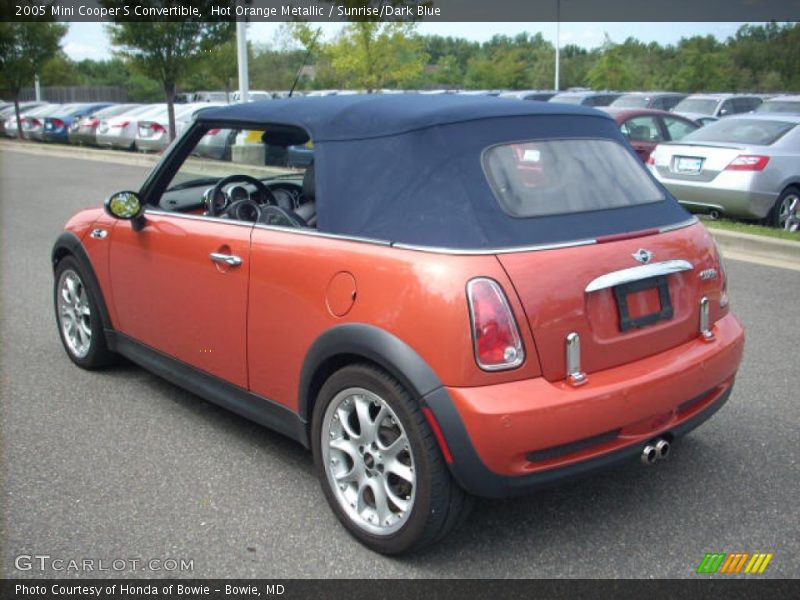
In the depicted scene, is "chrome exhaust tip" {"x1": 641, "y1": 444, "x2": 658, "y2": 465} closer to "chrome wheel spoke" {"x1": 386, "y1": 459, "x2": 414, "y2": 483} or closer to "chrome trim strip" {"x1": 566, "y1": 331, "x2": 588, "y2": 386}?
"chrome trim strip" {"x1": 566, "y1": 331, "x2": 588, "y2": 386}

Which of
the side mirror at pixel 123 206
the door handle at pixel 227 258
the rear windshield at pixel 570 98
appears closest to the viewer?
the door handle at pixel 227 258

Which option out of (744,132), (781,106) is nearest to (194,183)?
(744,132)

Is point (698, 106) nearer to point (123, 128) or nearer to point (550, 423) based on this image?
point (123, 128)

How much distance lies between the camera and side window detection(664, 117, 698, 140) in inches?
528

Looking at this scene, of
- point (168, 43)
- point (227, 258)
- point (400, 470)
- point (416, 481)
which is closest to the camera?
point (416, 481)

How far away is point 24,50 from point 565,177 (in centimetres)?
3100

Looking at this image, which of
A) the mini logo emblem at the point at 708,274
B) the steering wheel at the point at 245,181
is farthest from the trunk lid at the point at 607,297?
the steering wheel at the point at 245,181

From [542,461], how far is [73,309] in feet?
11.4

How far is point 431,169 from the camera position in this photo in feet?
Result: 10.0

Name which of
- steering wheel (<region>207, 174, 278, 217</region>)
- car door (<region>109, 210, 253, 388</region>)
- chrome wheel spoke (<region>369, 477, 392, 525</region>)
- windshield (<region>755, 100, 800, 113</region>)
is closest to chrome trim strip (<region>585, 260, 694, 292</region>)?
chrome wheel spoke (<region>369, 477, 392, 525</region>)

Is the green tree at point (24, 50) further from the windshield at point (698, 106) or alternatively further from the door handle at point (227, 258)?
the door handle at point (227, 258)

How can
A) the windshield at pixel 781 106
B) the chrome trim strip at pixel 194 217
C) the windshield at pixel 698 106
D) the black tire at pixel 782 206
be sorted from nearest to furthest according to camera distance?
the chrome trim strip at pixel 194 217, the black tire at pixel 782 206, the windshield at pixel 781 106, the windshield at pixel 698 106

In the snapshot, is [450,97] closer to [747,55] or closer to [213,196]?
[213,196]
